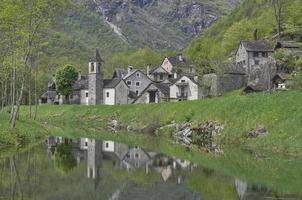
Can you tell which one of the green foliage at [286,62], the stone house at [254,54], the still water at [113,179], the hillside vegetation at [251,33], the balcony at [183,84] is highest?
the hillside vegetation at [251,33]

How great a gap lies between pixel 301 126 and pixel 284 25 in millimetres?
102212

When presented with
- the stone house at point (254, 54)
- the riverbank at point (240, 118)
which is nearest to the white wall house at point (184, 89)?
the stone house at point (254, 54)

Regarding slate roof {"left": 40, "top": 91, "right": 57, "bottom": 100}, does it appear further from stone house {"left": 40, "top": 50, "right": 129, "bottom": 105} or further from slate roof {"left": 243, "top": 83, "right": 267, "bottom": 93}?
slate roof {"left": 243, "top": 83, "right": 267, "bottom": 93}

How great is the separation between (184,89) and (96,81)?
983 inches

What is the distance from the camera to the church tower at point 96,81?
135750 millimetres

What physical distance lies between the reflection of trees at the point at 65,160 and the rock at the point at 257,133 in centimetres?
2056

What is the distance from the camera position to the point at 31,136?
5978cm

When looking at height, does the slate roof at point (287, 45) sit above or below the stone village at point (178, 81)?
above

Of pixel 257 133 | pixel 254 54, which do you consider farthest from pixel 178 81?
pixel 257 133

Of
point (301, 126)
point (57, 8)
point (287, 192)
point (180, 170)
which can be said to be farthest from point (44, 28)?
point (287, 192)

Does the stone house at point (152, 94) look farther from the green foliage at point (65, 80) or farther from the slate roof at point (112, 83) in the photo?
the green foliage at point (65, 80)

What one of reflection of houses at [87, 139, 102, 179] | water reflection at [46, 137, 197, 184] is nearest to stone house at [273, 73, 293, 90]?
reflection of houses at [87, 139, 102, 179]

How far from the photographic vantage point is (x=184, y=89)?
12706 cm

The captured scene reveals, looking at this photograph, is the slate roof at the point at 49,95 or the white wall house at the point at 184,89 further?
the slate roof at the point at 49,95
